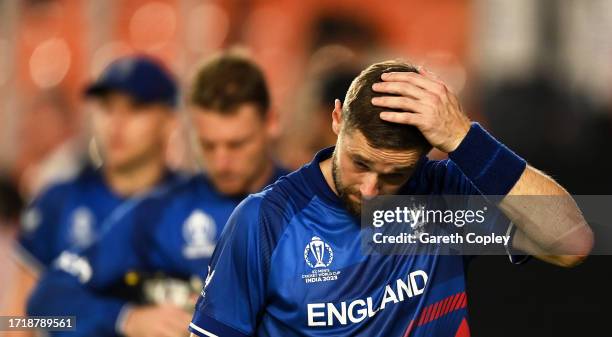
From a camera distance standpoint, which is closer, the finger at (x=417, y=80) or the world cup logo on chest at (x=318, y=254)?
the finger at (x=417, y=80)

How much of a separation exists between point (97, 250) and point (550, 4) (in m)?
4.72

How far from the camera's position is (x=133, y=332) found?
4.59 m

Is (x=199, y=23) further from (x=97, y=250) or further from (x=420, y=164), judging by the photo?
(x=420, y=164)

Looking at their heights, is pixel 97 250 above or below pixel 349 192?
below

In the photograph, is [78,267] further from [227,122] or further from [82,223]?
[82,223]

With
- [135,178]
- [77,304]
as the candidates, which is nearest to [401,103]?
[77,304]

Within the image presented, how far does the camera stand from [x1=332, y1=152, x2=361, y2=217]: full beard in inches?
A: 127

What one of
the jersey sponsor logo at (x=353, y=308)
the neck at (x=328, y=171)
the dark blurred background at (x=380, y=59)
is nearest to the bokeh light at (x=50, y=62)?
the dark blurred background at (x=380, y=59)

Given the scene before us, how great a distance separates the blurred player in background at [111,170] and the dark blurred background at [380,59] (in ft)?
1.44

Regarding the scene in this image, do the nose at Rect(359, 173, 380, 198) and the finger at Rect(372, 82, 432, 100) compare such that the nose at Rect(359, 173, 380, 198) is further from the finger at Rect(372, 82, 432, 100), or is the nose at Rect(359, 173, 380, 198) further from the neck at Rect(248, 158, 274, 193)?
the neck at Rect(248, 158, 274, 193)

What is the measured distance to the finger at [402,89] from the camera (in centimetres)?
305

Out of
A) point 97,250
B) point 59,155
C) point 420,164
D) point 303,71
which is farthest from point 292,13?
Result: point 420,164

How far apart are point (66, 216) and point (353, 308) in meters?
3.22

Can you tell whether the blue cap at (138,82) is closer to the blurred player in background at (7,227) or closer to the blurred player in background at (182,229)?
the blurred player in background at (7,227)
